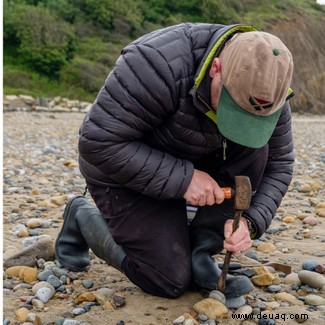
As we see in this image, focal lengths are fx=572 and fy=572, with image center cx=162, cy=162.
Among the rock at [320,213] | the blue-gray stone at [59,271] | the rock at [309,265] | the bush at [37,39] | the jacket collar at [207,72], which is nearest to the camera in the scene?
the jacket collar at [207,72]

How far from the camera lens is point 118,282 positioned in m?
2.67

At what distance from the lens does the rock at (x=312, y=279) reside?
259 cm

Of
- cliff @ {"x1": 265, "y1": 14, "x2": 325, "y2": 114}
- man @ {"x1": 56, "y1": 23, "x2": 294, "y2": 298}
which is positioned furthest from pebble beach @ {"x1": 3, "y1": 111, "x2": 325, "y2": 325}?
cliff @ {"x1": 265, "y1": 14, "x2": 325, "y2": 114}

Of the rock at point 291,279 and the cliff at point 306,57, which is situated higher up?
the rock at point 291,279

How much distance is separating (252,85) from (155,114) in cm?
47

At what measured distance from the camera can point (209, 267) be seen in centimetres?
254

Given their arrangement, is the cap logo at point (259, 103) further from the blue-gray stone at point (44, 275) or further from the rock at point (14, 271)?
the rock at point (14, 271)

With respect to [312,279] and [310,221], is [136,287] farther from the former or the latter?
[310,221]

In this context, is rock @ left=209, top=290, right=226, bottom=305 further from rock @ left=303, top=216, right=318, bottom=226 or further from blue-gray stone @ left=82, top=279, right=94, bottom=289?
rock @ left=303, top=216, right=318, bottom=226

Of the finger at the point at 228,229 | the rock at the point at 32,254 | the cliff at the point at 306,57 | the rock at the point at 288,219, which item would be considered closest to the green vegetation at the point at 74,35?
the cliff at the point at 306,57

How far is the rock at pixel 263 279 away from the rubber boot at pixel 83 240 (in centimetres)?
62

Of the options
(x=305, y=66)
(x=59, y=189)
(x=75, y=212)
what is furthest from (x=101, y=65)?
(x=75, y=212)

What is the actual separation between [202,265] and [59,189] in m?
2.73

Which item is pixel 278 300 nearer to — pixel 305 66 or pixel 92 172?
pixel 92 172
